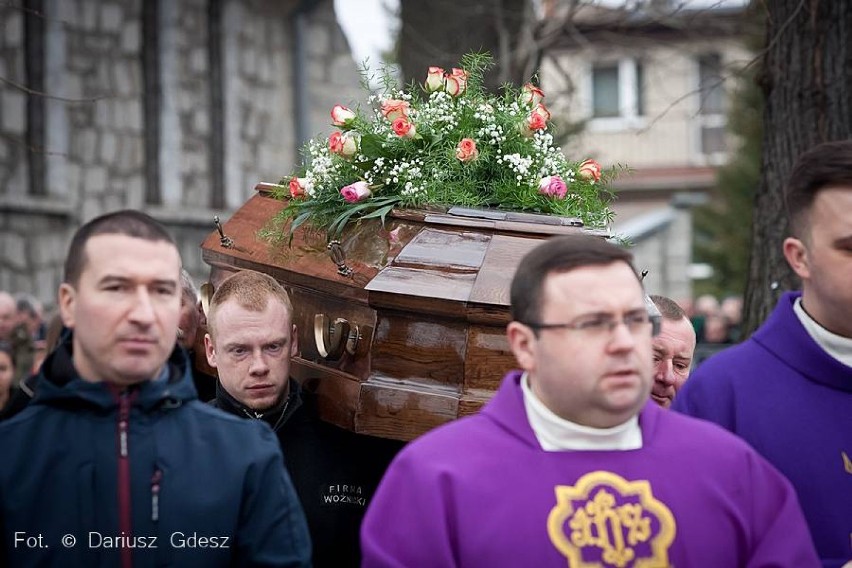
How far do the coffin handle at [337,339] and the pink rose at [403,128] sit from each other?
0.66 m

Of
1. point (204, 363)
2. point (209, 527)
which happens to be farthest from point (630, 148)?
point (209, 527)

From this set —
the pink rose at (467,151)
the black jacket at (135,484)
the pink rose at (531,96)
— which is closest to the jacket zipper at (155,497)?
the black jacket at (135,484)

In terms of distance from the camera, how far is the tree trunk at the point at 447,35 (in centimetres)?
909

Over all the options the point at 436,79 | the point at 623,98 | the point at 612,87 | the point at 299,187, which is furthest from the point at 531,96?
the point at 612,87

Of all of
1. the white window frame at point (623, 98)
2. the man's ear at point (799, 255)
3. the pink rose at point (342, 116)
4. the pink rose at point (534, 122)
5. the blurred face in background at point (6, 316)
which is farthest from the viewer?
the white window frame at point (623, 98)

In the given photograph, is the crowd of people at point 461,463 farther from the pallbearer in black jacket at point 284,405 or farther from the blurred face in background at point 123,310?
the pallbearer in black jacket at point 284,405

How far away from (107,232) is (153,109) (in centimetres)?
1104

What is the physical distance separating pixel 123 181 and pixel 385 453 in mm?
9518

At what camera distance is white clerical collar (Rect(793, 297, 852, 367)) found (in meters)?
3.73

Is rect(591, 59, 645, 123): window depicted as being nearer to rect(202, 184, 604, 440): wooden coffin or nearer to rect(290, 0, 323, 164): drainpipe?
rect(290, 0, 323, 164): drainpipe

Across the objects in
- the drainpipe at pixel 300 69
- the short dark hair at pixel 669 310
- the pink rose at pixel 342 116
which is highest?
the drainpipe at pixel 300 69

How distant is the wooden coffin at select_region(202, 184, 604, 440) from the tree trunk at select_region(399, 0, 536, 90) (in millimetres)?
4290

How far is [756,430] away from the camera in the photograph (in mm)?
3727

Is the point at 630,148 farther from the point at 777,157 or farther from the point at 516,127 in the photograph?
the point at 516,127
